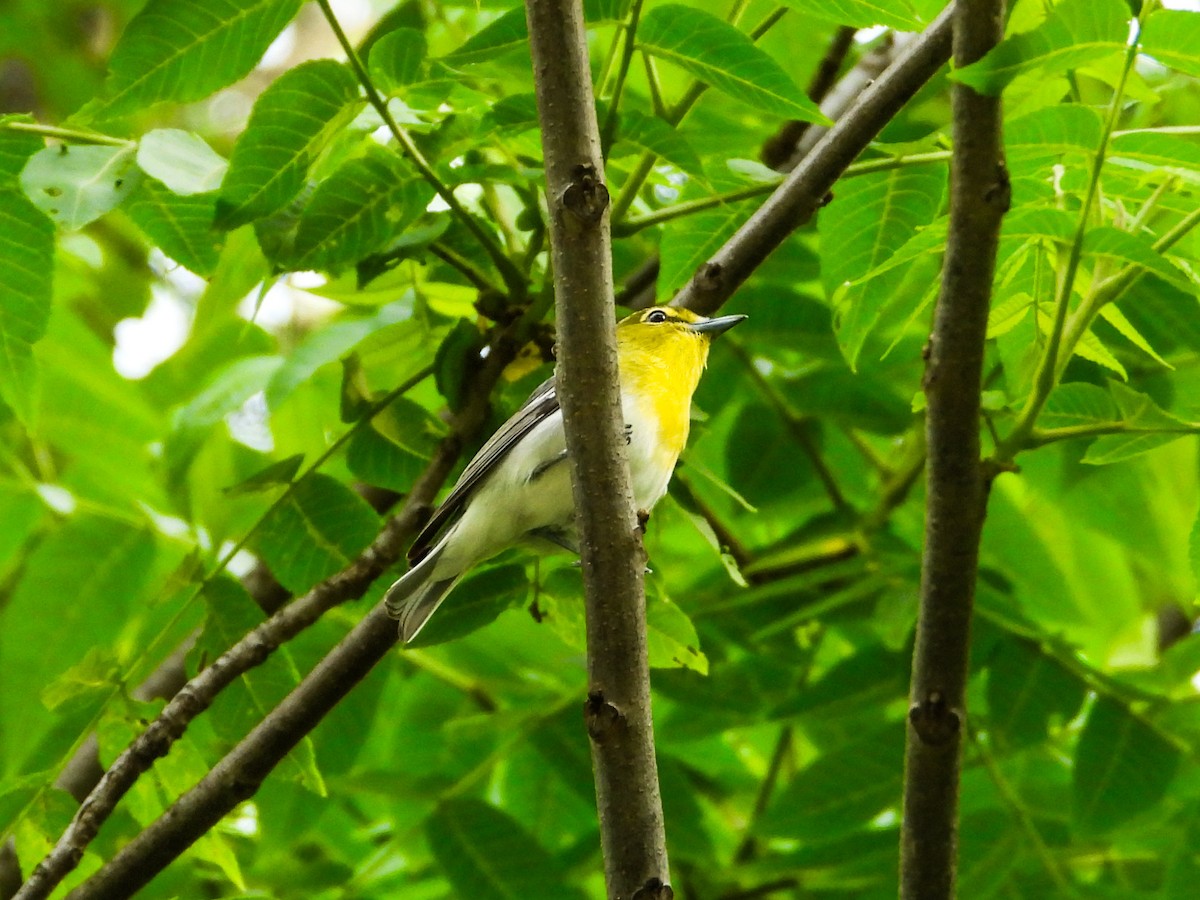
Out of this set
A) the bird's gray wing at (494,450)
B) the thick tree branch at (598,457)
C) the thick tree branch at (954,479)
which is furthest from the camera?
the bird's gray wing at (494,450)

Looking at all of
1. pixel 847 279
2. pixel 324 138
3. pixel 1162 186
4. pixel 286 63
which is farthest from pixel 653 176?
pixel 286 63

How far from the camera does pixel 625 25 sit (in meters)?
2.42

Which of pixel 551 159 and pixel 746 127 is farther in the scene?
pixel 746 127

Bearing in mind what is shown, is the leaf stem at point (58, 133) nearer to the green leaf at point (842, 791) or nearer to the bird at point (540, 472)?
the bird at point (540, 472)

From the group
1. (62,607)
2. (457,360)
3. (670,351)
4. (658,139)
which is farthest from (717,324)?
(62,607)

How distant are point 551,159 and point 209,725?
1855mm

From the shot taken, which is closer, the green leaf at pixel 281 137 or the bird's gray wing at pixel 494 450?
the green leaf at pixel 281 137

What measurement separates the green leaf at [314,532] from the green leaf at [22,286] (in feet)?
1.96

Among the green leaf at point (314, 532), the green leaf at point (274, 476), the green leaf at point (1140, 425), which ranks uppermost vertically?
the green leaf at point (274, 476)

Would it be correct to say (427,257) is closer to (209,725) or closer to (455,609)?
(455,609)

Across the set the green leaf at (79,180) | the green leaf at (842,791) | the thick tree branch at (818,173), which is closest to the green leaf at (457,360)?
the thick tree branch at (818,173)

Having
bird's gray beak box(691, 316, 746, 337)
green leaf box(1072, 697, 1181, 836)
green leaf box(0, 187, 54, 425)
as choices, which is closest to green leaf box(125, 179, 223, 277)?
green leaf box(0, 187, 54, 425)

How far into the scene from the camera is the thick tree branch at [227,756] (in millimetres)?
2539

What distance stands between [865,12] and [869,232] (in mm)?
562
